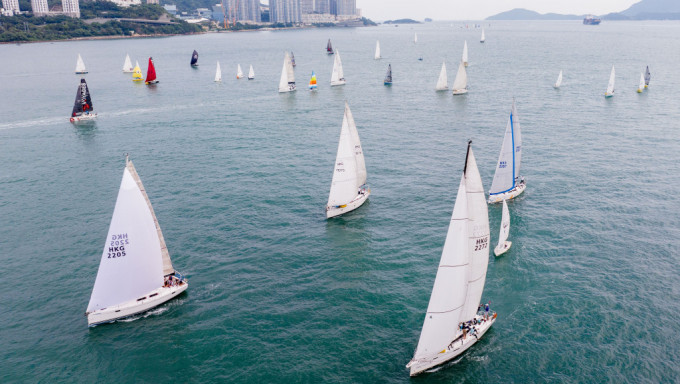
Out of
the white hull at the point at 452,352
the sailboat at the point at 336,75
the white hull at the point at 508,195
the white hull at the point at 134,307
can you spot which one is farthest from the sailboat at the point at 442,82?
the white hull at the point at 134,307

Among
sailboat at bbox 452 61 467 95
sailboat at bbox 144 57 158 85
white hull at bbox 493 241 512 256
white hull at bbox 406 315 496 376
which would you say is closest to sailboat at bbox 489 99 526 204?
white hull at bbox 493 241 512 256

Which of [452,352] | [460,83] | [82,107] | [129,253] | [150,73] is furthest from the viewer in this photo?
[150,73]

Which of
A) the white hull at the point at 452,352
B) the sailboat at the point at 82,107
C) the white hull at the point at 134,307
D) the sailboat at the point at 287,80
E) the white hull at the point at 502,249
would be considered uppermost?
the sailboat at the point at 287,80

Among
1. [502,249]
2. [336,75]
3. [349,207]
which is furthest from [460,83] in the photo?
[502,249]

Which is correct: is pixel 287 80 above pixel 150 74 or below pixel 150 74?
below

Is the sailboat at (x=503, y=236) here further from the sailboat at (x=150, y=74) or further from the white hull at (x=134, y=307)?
the sailboat at (x=150, y=74)

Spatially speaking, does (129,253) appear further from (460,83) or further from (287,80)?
(460,83)

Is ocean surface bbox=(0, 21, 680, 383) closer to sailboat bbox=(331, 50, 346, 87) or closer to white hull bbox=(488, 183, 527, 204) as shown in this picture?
white hull bbox=(488, 183, 527, 204)
